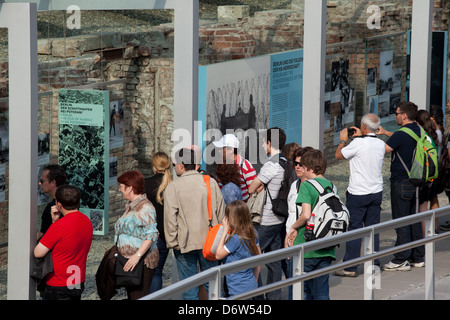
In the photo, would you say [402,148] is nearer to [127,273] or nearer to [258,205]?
[258,205]

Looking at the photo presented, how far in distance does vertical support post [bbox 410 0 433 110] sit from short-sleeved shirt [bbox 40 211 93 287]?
6480 millimetres

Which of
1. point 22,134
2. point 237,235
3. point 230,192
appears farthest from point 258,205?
point 22,134

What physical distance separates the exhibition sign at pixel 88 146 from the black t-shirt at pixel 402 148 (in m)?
2.78

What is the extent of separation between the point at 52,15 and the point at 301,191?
385cm

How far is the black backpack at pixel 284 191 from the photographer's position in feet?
23.6

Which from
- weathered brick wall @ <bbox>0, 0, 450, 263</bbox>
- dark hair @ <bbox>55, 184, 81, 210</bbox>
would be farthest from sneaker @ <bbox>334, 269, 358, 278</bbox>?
weathered brick wall @ <bbox>0, 0, 450, 263</bbox>

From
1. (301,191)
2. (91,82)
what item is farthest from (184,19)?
(301,191)

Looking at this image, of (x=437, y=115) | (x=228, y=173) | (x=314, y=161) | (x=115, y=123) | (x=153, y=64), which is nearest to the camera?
(x=314, y=161)

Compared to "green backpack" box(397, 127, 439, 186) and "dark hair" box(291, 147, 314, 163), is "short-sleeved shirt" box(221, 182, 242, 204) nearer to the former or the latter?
"dark hair" box(291, 147, 314, 163)

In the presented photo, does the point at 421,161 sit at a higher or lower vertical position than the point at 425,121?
lower

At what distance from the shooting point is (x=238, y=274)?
559cm

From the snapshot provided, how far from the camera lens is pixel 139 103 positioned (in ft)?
34.8

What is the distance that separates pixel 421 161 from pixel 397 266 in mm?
1857
